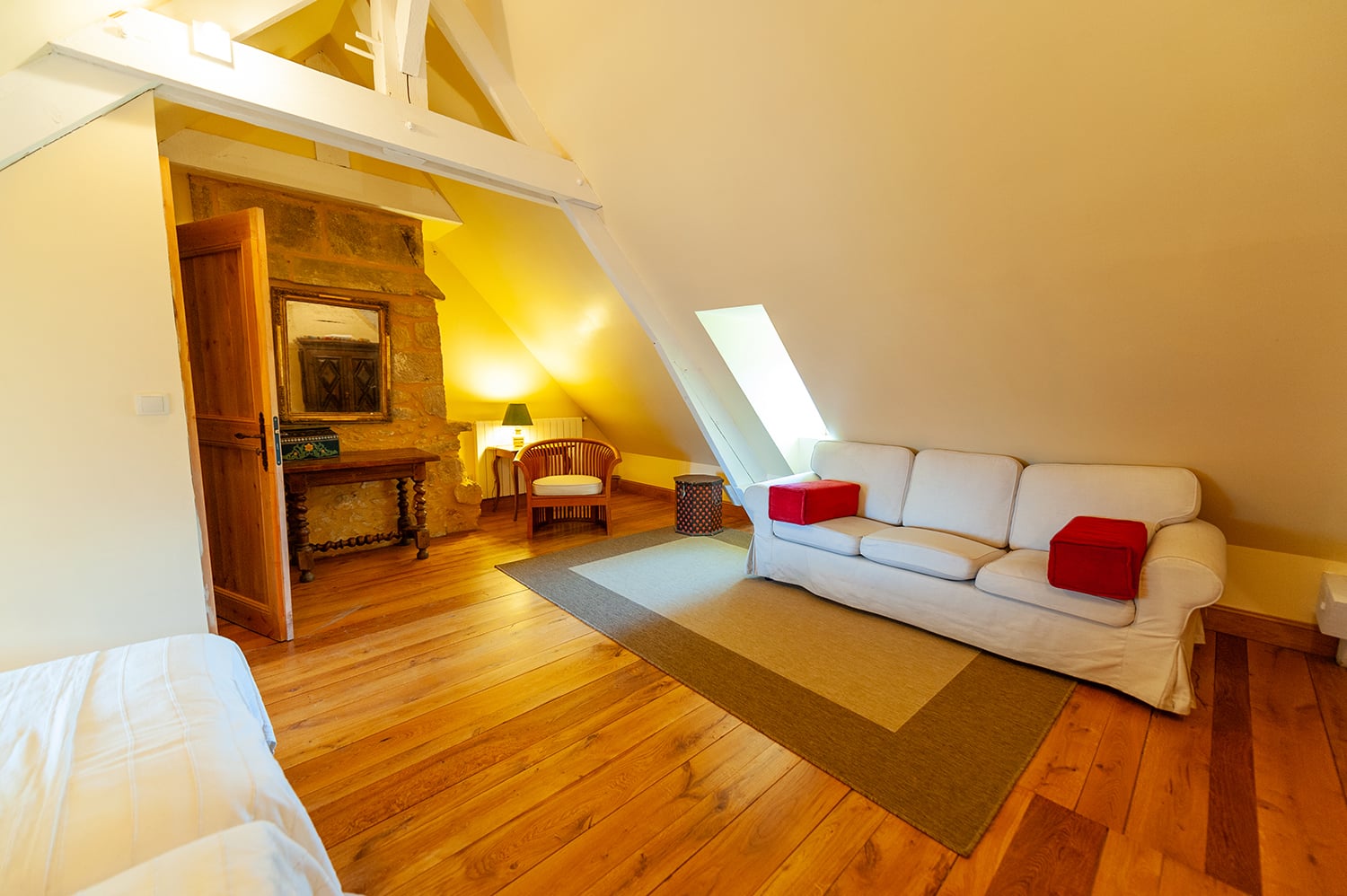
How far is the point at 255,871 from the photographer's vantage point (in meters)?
0.82

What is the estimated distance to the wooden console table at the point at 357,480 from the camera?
11.6 feet

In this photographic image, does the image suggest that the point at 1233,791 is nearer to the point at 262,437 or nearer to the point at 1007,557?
the point at 1007,557

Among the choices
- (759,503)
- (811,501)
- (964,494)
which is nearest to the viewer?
(964,494)

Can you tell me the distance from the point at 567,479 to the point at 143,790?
3.74m

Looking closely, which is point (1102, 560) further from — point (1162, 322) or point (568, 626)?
point (568, 626)

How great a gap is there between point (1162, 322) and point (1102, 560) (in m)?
0.98

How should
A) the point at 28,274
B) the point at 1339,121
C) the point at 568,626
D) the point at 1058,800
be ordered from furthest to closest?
the point at 568,626 → the point at 28,274 → the point at 1058,800 → the point at 1339,121

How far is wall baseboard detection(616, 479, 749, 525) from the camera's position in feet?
17.0

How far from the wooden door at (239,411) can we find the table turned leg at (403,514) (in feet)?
4.47

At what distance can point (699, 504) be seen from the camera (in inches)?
181

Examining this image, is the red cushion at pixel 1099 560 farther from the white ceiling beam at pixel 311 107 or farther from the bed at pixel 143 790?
the white ceiling beam at pixel 311 107

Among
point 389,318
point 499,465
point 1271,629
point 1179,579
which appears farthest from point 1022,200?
point 499,465

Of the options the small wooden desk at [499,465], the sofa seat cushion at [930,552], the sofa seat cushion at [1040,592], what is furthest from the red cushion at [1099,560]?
the small wooden desk at [499,465]

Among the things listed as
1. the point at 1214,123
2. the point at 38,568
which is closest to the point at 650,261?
the point at 1214,123
